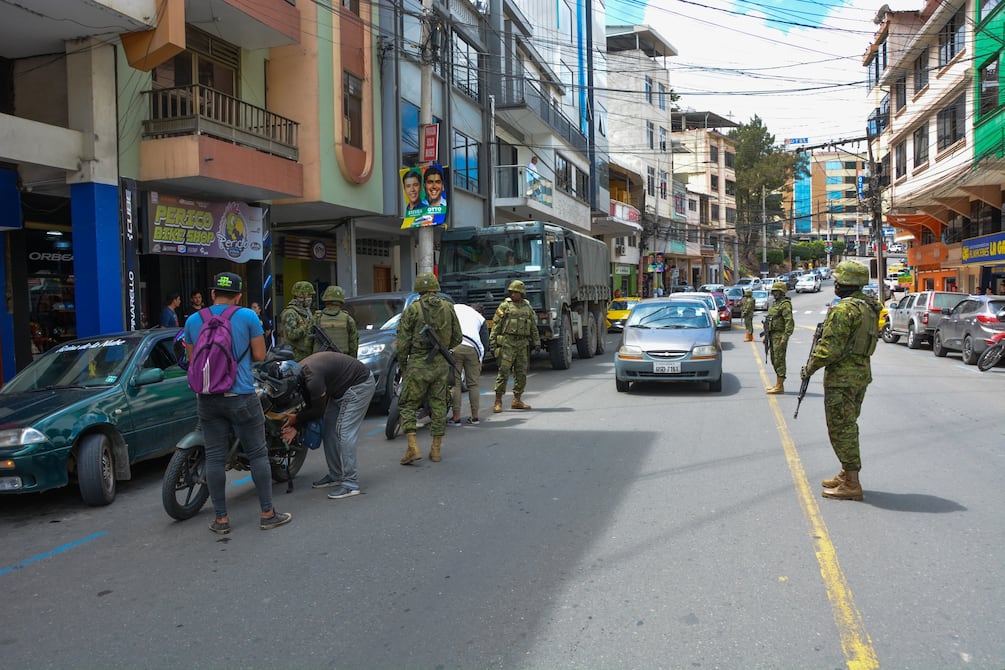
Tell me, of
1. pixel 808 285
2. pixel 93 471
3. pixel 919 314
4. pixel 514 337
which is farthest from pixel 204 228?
pixel 808 285

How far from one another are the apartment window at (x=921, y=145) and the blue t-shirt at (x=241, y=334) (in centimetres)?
3277

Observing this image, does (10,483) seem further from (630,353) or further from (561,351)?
(561,351)

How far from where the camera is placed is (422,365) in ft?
24.2

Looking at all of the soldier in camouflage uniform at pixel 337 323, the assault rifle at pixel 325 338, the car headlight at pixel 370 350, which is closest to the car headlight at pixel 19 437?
the assault rifle at pixel 325 338

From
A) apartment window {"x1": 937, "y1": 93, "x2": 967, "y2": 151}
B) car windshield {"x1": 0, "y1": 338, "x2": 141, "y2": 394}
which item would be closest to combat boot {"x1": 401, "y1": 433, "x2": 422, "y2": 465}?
car windshield {"x1": 0, "y1": 338, "x2": 141, "y2": 394}

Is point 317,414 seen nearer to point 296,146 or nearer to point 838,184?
point 296,146

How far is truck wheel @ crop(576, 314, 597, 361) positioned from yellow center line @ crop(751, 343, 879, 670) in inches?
471

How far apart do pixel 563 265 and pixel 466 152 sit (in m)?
8.94

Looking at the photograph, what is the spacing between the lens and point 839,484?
5.84 m

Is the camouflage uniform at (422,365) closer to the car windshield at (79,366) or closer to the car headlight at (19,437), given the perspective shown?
the car windshield at (79,366)

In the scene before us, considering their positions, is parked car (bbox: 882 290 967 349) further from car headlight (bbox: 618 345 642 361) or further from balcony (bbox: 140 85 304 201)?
balcony (bbox: 140 85 304 201)

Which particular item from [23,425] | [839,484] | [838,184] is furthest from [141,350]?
[838,184]

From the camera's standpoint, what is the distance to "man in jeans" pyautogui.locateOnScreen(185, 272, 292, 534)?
520cm

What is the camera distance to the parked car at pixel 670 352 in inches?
459
